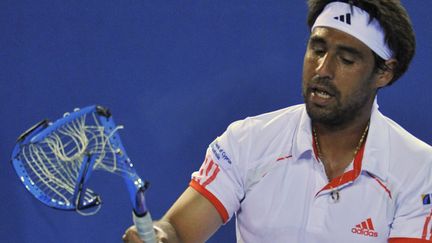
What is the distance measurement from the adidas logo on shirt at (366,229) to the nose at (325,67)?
0.32 metres

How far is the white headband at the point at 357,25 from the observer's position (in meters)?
1.75

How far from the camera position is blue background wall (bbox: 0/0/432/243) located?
2.05 m

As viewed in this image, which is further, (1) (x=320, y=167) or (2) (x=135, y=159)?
(2) (x=135, y=159)

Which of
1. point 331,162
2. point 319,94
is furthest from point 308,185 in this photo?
point 319,94

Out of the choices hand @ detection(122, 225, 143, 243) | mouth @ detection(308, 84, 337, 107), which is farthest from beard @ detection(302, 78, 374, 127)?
hand @ detection(122, 225, 143, 243)

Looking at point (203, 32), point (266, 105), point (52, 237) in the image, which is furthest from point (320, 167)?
point (52, 237)

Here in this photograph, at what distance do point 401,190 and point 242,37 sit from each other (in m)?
0.59

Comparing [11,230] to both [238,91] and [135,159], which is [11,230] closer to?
[135,159]

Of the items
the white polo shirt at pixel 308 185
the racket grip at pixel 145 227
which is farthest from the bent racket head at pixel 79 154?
the white polo shirt at pixel 308 185

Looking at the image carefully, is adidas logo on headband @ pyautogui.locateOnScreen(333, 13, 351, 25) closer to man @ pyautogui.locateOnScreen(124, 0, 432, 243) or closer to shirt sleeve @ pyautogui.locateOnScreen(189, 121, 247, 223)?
man @ pyautogui.locateOnScreen(124, 0, 432, 243)

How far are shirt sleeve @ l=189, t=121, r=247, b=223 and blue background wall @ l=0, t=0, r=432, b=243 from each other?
28cm

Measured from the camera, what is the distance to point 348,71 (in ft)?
5.74

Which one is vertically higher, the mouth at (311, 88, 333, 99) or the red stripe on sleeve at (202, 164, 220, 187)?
the mouth at (311, 88, 333, 99)

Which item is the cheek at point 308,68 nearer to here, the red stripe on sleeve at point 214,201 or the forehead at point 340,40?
the forehead at point 340,40
